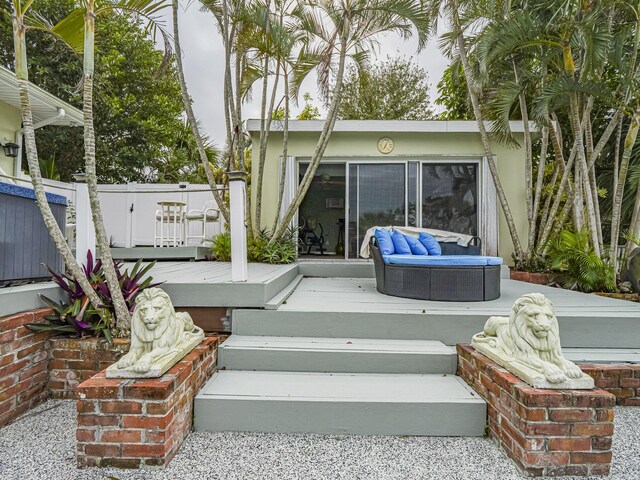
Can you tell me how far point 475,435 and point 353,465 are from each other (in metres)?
0.75

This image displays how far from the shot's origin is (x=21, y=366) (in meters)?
2.19

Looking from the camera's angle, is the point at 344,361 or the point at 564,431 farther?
the point at 344,361

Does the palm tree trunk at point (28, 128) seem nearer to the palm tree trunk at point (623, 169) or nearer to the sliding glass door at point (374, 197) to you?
the sliding glass door at point (374, 197)

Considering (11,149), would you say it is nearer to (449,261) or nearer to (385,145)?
(385,145)

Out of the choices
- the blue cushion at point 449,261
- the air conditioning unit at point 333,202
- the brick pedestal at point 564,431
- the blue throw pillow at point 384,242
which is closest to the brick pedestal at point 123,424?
the brick pedestal at point 564,431

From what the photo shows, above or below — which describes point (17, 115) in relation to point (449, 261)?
above

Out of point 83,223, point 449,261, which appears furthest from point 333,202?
point 83,223

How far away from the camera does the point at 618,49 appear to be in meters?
4.40

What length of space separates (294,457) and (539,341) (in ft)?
4.53

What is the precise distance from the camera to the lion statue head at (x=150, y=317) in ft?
6.21

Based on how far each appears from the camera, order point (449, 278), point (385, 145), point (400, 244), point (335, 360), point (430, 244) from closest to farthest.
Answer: point (335, 360) < point (449, 278) < point (400, 244) < point (430, 244) < point (385, 145)

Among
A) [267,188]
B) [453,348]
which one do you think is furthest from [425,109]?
[453,348]

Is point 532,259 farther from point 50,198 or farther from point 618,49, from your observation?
point 50,198

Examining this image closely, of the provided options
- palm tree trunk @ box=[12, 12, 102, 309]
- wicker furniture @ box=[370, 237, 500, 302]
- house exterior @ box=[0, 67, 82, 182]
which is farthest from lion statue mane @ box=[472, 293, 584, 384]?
house exterior @ box=[0, 67, 82, 182]
